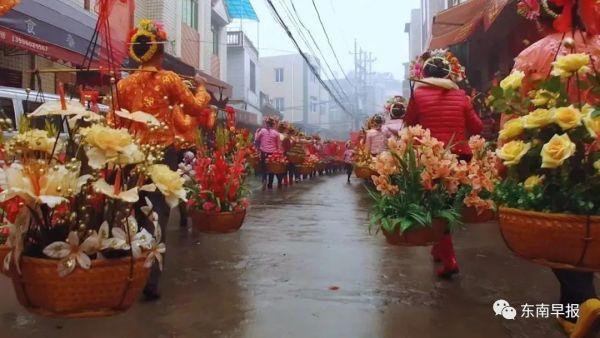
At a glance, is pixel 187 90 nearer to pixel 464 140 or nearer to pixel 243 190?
pixel 243 190

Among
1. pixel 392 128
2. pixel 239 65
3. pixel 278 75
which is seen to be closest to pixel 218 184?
pixel 392 128

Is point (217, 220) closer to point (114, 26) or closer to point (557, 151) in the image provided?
point (114, 26)

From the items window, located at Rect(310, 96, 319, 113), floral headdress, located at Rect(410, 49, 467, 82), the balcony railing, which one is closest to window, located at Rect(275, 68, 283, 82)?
window, located at Rect(310, 96, 319, 113)

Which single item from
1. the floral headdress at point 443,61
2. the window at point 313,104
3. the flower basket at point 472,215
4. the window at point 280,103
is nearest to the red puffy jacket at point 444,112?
the floral headdress at point 443,61

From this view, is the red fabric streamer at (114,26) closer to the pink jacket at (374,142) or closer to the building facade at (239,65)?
the pink jacket at (374,142)

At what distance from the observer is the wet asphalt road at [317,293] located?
310 centimetres

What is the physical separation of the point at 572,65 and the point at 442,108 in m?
2.23

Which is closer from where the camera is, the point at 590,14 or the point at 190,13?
the point at 590,14

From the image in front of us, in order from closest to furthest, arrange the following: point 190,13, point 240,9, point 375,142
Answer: point 375,142
point 190,13
point 240,9

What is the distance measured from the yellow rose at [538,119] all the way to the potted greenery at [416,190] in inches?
47.2

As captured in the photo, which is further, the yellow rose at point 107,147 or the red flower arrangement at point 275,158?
the red flower arrangement at point 275,158

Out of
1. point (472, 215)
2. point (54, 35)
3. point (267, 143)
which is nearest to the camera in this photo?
point (472, 215)

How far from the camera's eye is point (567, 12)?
2684mm

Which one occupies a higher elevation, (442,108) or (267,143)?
(442,108)
